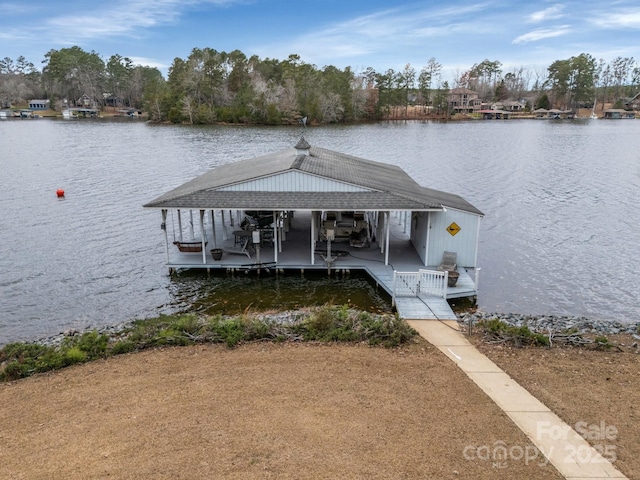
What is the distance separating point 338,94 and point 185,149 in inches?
1850

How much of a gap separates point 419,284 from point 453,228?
3175mm

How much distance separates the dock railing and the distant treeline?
256 ft

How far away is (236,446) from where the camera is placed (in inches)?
276

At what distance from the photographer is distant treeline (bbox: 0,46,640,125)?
91.3m

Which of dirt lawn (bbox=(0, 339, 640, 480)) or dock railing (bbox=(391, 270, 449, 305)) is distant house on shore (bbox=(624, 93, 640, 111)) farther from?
dirt lawn (bbox=(0, 339, 640, 480))

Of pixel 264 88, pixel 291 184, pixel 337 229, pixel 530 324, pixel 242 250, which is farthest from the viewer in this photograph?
pixel 264 88

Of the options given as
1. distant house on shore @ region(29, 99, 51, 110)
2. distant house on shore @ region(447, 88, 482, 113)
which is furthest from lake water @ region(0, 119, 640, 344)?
distant house on shore @ region(29, 99, 51, 110)

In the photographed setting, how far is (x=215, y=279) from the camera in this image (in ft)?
57.0

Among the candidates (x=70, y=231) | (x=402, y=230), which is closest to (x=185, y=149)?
(x=70, y=231)

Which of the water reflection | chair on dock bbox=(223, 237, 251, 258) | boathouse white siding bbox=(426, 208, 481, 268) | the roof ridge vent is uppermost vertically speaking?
the roof ridge vent

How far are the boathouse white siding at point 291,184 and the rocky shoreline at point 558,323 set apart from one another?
632 centimetres

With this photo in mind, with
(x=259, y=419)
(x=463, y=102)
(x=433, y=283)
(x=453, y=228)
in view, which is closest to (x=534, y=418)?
(x=259, y=419)

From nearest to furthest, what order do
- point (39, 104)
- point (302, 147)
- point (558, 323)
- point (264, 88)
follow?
1. point (558, 323)
2. point (302, 147)
3. point (264, 88)
4. point (39, 104)

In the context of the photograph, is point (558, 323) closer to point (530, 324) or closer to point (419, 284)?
point (530, 324)
